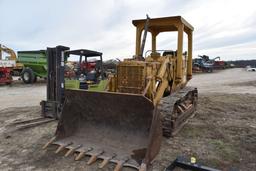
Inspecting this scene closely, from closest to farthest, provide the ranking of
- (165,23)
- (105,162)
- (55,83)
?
1. (105,162)
2. (165,23)
3. (55,83)

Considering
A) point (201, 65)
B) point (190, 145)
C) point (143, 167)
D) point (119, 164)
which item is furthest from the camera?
point (201, 65)

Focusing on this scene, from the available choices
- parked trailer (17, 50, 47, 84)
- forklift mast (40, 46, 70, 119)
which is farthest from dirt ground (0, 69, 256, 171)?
parked trailer (17, 50, 47, 84)

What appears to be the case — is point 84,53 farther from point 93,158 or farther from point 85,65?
point 93,158

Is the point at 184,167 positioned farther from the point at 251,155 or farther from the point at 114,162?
the point at 251,155

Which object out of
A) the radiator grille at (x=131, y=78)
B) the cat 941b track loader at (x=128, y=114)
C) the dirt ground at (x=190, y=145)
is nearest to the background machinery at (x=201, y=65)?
the dirt ground at (x=190, y=145)

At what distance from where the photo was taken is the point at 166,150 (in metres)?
4.81

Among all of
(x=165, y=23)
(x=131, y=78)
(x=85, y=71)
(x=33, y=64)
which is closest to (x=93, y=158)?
(x=131, y=78)

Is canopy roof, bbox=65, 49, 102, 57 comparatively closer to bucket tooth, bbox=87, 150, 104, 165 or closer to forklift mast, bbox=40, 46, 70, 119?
forklift mast, bbox=40, 46, 70, 119

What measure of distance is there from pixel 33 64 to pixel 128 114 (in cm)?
1464

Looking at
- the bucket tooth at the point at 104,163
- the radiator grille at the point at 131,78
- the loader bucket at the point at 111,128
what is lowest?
the bucket tooth at the point at 104,163

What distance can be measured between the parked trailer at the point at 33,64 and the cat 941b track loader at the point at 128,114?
12576 millimetres

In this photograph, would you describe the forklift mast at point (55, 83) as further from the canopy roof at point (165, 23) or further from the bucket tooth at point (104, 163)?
the bucket tooth at point (104, 163)

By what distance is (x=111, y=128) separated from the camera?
4879mm

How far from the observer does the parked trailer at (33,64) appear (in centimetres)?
1747
